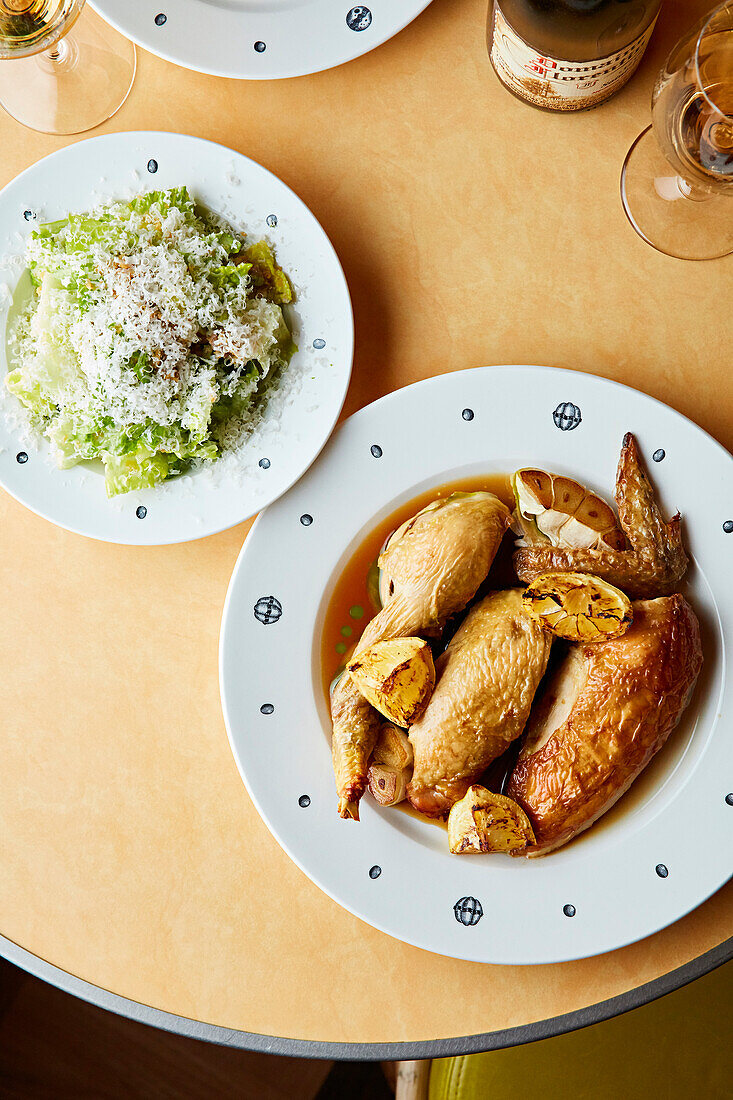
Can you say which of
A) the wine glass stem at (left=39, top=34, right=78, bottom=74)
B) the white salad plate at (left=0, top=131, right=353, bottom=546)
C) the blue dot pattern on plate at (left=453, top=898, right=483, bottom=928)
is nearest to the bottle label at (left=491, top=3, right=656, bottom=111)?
the white salad plate at (left=0, top=131, right=353, bottom=546)

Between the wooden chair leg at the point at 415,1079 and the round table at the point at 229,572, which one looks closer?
the round table at the point at 229,572

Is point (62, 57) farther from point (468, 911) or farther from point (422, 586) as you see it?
point (468, 911)

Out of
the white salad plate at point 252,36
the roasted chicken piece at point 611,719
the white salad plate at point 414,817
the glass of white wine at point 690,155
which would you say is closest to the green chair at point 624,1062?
the white salad plate at point 414,817

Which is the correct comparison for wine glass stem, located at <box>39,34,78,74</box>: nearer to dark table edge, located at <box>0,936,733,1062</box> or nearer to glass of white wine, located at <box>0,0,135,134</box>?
glass of white wine, located at <box>0,0,135,134</box>

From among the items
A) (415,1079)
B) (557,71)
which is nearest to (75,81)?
(557,71)

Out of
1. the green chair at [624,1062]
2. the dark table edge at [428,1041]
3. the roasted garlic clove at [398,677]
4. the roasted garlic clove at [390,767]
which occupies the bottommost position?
the green chair at [624,1062]

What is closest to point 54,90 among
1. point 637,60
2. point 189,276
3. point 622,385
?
point 189,276

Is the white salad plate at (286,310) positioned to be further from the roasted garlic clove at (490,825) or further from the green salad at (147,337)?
the roasted garlic clove at (490,825)
